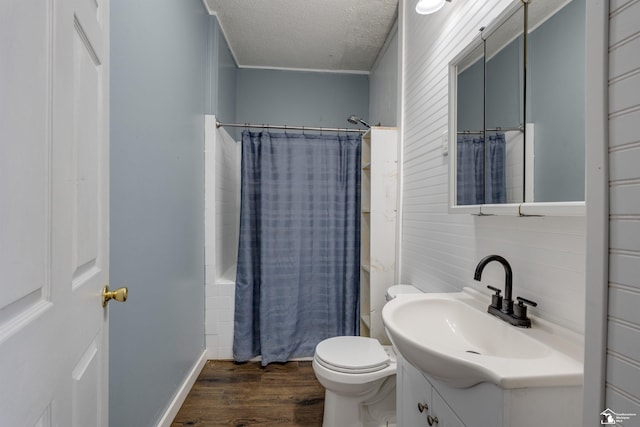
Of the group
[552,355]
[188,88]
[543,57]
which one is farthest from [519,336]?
[188,88]

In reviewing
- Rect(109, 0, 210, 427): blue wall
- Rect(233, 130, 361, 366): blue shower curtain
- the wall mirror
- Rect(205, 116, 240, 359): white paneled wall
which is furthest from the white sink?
Rect(205, 116, 240, 359): white paneled wall

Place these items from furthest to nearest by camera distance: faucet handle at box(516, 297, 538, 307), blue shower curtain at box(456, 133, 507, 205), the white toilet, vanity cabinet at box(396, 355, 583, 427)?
the white toilet → blue shower curtain at box(456, 133, 507, 205) → faucet handle at box(516, 297, 538, 307) → vanity cabinet at box(396, 355, 583, 427)

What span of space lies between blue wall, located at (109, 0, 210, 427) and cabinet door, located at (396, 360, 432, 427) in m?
1.10

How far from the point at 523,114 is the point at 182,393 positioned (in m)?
2.20

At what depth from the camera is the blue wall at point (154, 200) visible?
110 centimetres

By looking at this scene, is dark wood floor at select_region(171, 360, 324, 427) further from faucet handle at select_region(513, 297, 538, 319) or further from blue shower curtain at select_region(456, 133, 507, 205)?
blue shower curtain at select_region(456, 133, 507, 205)

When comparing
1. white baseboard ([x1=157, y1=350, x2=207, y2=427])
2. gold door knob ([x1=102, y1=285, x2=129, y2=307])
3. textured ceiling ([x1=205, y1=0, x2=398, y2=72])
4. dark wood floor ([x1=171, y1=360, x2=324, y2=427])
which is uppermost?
textured ceiling ([x1=205, y1=0, x2=398, y2=72])

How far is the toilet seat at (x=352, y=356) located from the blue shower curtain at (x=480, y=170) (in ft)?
2.94

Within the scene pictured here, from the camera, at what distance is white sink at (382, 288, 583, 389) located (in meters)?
0.61

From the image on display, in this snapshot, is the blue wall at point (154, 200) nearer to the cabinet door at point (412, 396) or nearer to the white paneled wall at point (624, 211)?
the cabinet door at point (412, 396)

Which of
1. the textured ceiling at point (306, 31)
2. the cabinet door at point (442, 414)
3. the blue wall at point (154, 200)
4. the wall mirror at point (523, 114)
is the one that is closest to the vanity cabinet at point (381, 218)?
the wall mirror at point (523, 114)

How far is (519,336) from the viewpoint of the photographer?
0.82 m

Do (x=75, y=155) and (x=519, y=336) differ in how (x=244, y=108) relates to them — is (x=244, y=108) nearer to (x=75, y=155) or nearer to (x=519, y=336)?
(x=75, y=155)

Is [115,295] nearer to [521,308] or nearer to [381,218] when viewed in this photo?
[521,308]
